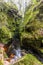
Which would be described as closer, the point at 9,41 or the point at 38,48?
the point at 38,48

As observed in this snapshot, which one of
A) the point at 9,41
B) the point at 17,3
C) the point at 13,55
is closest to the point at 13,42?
the point at 9,41

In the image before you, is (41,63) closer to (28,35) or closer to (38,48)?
(38,48)

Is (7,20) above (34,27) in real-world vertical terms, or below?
above

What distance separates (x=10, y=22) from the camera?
788cm

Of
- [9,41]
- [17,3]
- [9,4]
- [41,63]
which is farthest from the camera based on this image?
[17,3]

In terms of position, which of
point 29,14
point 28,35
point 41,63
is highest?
point 29,14

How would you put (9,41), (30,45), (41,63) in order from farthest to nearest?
(9,41)
(30,45)
(41,63)

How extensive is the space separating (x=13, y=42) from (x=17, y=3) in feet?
6.37

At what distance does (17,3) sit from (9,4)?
24.5 inches

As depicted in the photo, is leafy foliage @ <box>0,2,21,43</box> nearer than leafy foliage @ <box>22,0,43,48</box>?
No

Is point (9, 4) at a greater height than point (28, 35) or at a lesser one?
greater

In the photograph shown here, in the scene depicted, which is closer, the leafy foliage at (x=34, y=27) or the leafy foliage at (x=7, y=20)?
the leafy foliage at (x=34, y=27)

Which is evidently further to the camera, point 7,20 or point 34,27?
point 7,20

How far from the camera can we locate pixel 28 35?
704cm
